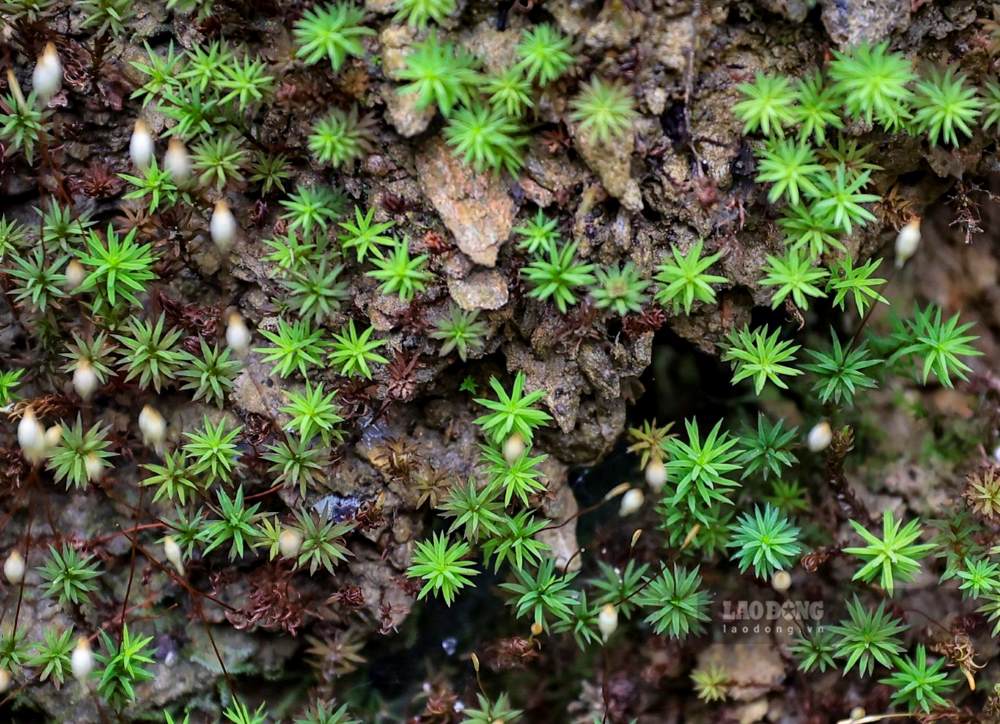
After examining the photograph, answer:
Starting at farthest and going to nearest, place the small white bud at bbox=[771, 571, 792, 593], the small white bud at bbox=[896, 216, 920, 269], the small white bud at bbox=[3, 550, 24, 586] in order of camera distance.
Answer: the small white bud at bbox=[771, 571, 792, 593], the small white bud at bbox=[3, 550, 24, 586], the small white bud at bbox=[896, 216, 920, 269]

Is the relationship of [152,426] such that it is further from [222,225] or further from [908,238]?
[908,238]

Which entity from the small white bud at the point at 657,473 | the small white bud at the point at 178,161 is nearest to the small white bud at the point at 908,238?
the small white bud at the point at 657,473

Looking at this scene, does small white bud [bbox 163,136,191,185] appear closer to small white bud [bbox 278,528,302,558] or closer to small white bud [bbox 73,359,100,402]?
small white bud [bbox 73,359,100,402]

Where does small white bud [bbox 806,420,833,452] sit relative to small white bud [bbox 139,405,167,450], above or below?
above

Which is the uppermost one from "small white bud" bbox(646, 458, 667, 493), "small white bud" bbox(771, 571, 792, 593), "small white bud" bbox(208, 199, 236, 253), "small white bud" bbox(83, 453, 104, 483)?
"small white bud" bbox(208, 199, 236, 253)

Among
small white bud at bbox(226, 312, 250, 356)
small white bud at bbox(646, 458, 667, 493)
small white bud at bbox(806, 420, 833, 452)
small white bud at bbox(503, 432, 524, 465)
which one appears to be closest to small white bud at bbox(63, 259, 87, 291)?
small white bud at bbox(226, 312, 250, 356)

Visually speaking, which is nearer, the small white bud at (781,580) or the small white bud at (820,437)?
the small white bud at (820,437)

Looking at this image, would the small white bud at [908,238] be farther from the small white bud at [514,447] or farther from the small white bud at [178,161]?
the small white bud at [178,161]
